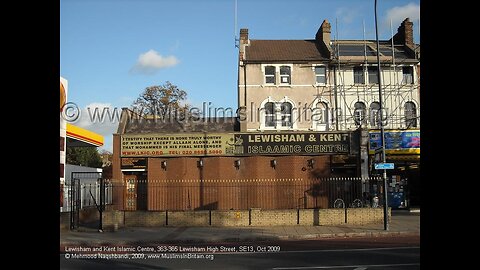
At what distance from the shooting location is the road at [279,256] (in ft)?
35.4

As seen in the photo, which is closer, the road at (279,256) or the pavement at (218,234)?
the road at (279,256)

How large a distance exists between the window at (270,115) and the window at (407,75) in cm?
1000

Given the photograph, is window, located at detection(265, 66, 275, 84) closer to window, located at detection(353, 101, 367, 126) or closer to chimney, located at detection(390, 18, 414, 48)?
window, located at detection(353, 101, 367, 126)

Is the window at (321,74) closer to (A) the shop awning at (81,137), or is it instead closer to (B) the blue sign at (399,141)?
(B) the blue sign at (399,141)

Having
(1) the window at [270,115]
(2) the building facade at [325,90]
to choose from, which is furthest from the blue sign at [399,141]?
(1) the window at [270,115]

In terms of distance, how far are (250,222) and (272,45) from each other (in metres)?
21.4

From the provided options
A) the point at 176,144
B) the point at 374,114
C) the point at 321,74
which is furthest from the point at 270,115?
the point at 176,144

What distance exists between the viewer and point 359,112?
34656mm
